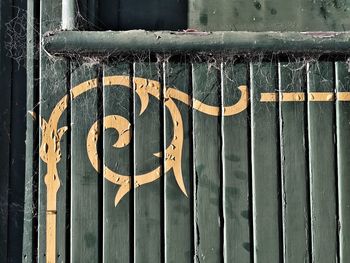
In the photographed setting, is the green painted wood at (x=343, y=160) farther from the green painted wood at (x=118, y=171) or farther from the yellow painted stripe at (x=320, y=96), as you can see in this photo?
the green painted wood at (x=118, y=171)

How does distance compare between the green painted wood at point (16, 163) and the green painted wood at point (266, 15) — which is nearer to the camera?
the green painted wood at point (16, 163)

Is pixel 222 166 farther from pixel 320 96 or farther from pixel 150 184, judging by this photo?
pixel 320 96

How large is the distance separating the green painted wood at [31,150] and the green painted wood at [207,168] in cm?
91

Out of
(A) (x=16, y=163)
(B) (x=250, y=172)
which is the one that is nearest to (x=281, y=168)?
(B) (x=250, y=172)

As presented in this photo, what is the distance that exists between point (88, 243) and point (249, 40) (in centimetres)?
144

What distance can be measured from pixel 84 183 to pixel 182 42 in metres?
0.96

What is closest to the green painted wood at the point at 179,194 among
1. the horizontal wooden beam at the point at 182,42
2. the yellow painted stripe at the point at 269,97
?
the horizontal wooden beam at the point at 182,42

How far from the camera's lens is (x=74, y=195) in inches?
132

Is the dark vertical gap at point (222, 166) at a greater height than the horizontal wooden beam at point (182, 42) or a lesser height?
lesser

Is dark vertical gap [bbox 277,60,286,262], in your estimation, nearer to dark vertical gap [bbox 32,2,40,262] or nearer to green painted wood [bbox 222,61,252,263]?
green painted wood [bbox 222,61,252,263]

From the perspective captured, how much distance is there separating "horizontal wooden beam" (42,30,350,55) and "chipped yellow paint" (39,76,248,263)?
0.19 m

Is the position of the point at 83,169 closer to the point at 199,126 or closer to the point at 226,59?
the point at 199,126

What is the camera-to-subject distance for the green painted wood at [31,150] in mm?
3379

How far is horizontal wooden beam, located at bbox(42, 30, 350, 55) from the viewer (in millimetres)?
3322
